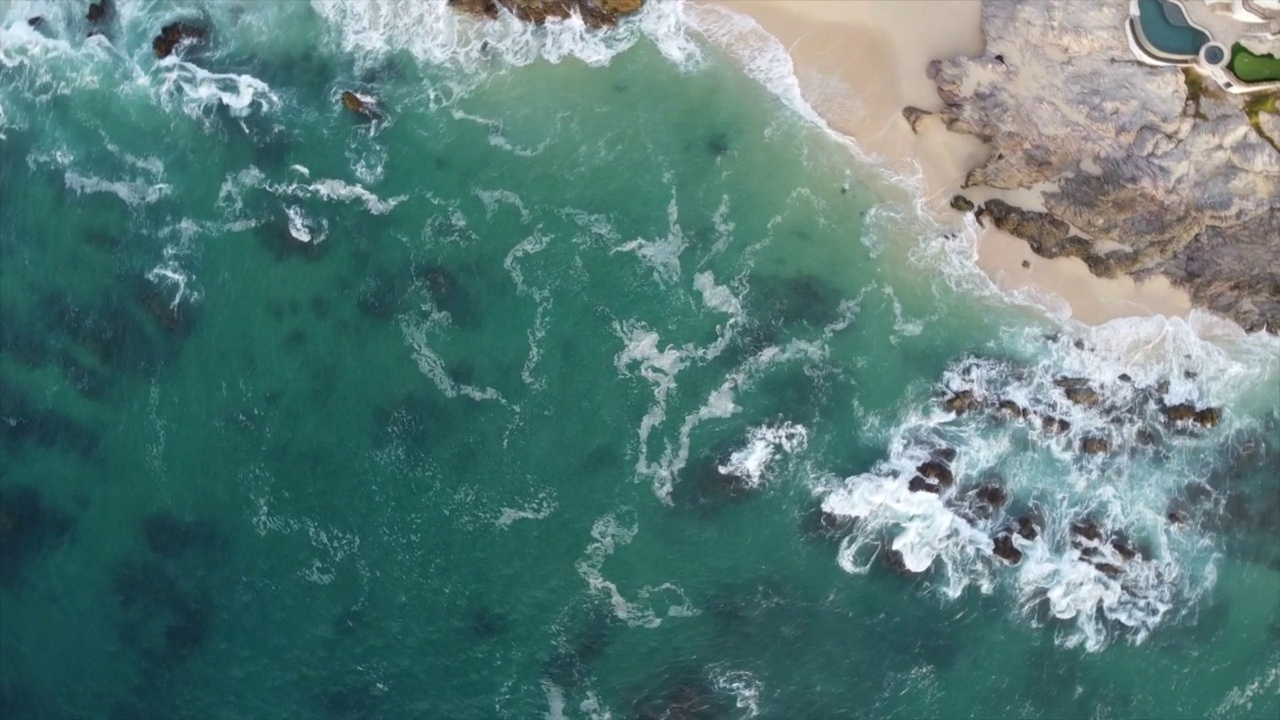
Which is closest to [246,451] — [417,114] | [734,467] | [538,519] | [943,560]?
[538,519]

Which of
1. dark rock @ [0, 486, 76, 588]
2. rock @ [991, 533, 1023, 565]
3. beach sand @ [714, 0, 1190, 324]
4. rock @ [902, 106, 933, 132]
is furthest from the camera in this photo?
dark rock @ [0, 486, 76, 588]

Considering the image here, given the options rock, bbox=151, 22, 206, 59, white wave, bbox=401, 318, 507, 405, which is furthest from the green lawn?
rock, bbox=151, 22, 206, 59

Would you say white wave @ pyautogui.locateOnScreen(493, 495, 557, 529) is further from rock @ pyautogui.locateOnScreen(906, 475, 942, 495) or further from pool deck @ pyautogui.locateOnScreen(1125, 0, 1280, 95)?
pool deck @ pyautogui.locateOnScreen(1125, 0, 1280, 95)

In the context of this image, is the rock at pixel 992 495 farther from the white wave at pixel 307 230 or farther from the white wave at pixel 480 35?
the white wave at pixel 307 230

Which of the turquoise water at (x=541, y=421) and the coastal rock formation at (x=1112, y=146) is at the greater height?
the coastal rock formation at (x=1112, y=146)

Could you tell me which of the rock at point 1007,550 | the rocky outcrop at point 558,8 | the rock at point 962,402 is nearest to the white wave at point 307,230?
the rocky outcrop at point 558,8

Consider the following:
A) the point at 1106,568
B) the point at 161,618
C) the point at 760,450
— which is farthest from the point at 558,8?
the point at 1106,568

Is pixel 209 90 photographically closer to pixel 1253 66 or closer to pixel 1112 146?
pixel 1112 146
